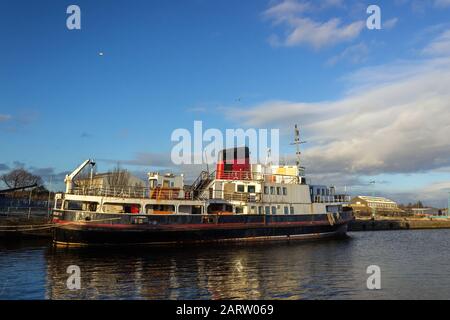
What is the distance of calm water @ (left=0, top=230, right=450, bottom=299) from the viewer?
1730 cm

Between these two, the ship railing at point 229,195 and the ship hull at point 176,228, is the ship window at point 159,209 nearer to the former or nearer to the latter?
the ship hull at point 176,228

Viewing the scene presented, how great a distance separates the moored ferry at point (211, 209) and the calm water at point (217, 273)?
1.71 meters

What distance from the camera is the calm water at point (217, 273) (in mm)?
17297

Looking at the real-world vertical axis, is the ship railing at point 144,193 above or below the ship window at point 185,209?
above

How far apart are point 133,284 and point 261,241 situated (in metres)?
20.5

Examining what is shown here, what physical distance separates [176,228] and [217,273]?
11315mm

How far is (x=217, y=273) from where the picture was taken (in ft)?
72.1

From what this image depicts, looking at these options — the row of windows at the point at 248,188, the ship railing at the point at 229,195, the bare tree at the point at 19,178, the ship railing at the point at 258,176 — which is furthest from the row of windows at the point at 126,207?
the bare tree at the point at 19,178

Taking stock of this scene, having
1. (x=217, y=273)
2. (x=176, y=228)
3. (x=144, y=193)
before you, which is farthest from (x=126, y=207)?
(x=217, y=273)

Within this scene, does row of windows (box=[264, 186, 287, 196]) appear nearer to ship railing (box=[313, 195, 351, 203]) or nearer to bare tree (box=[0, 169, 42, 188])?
ship railing (box=[313, 195, 351, 203])

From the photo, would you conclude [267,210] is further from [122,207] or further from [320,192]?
[122,207]

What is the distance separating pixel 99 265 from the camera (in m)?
23.4

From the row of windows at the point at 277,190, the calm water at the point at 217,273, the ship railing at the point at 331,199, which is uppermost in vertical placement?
the row of windows at the point at 277,190
